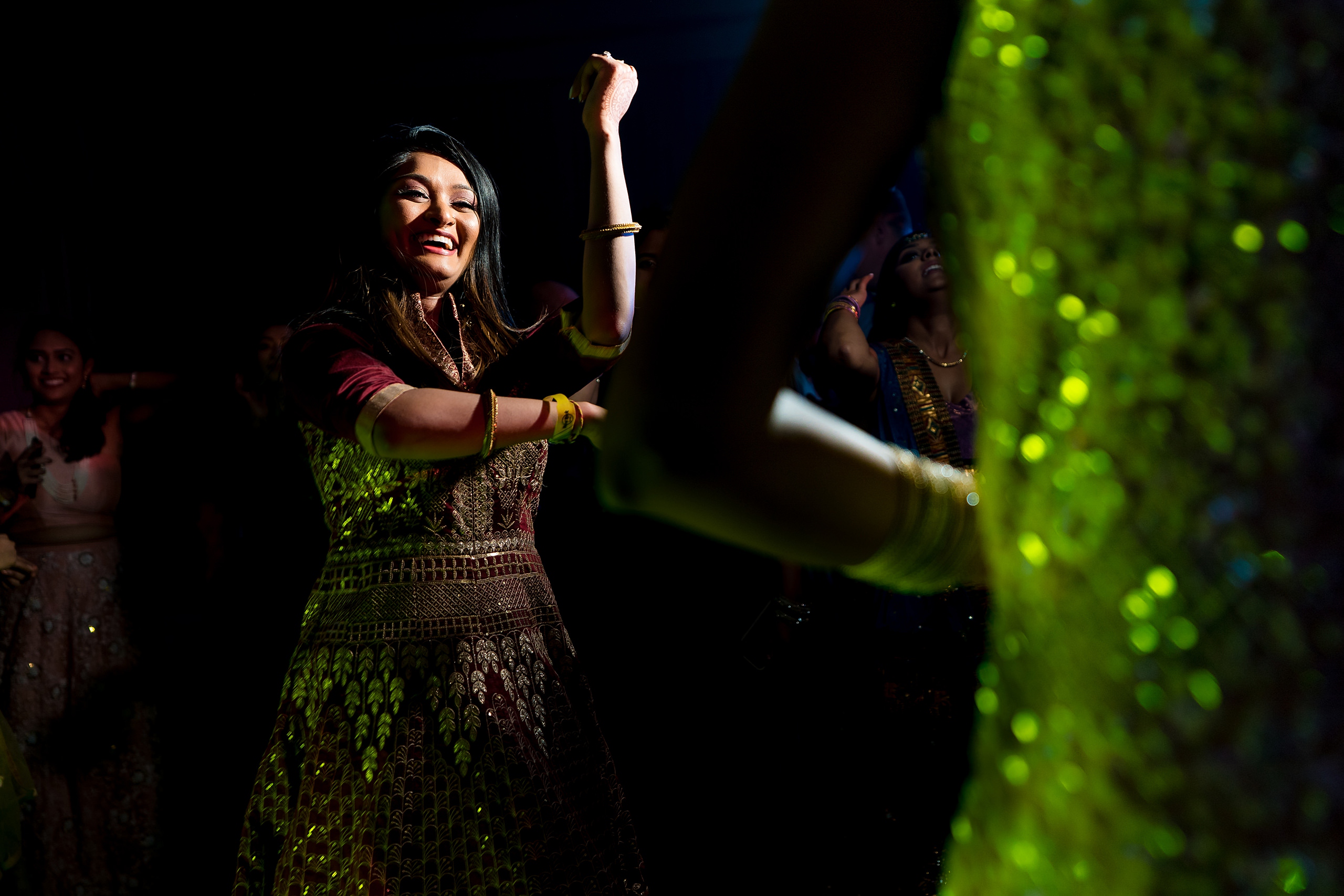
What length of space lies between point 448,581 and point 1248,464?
4.12 ft

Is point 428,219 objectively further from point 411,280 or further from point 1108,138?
point 1108,138

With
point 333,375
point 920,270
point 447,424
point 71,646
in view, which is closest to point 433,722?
point 447,424

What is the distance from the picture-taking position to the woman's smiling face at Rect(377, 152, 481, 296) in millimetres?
1639

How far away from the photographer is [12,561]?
290 cm

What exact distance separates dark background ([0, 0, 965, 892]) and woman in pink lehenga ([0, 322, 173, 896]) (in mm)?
84

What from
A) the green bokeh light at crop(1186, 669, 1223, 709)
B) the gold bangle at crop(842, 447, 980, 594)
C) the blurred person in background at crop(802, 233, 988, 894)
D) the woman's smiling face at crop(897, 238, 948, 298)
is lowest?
the blurred person in background at crop(802, 233, 988, 894)

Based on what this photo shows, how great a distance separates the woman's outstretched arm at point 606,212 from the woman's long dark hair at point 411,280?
25 centimetres

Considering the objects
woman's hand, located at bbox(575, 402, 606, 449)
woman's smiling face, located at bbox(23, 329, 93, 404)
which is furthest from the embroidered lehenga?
woman's smiling face, located at bbox(23, 329, 93, 404)

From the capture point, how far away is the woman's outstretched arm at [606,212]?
4.90 feet

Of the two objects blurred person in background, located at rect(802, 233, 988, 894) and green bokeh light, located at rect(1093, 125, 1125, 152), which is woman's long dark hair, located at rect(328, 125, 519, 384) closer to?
blurred person in background, located at rect(802, 233, 988, 894)

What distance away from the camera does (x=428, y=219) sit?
165 centimetres

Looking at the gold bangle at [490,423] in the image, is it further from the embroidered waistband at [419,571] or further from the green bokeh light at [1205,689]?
the green bokeh light at [1205,689]

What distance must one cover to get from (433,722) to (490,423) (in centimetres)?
44

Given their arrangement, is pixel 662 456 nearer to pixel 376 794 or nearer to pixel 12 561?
pixel 376 794
